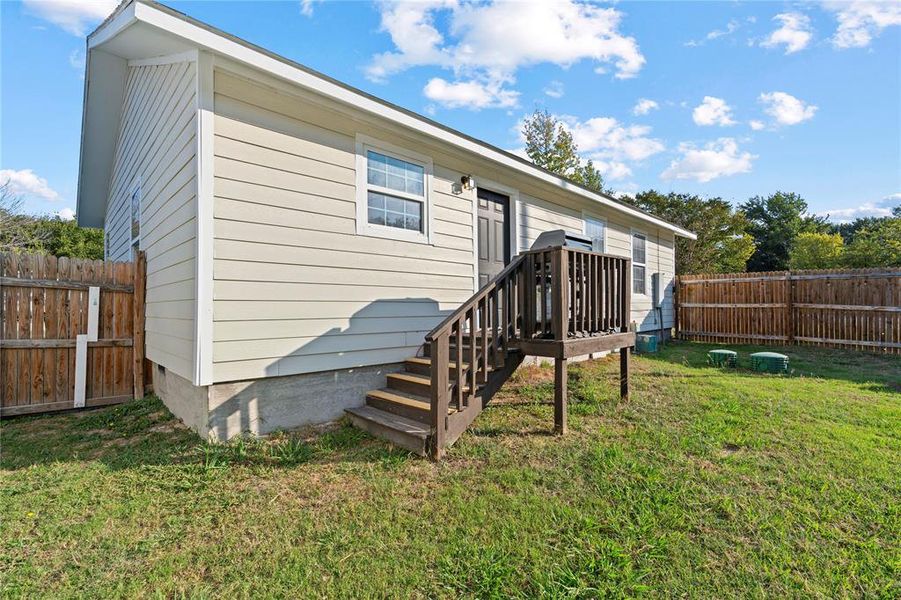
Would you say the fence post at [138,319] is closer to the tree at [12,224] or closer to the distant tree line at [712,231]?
the tree at [12,224]

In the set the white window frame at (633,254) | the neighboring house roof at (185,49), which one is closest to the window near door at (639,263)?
the white window frame at (633,254)

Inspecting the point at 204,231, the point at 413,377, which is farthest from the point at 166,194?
the point at 413,377

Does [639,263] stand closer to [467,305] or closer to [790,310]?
[790,310]

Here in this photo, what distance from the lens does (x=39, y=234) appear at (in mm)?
15719

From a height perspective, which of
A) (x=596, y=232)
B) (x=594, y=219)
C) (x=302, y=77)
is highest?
(x=302, y=77)

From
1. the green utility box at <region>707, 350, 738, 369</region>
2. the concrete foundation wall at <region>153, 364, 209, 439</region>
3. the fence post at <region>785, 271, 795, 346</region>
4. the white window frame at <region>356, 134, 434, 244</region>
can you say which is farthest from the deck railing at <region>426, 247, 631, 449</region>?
the fence post at <region>785, 271, 795, 346</region>

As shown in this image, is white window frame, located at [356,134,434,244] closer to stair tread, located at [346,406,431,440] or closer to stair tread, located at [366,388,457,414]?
stair tread, located at [366,388,457,414]

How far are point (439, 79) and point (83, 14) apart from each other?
587cm

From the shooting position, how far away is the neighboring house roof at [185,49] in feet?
10.00

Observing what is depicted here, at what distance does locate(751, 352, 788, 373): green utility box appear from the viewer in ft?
20.0

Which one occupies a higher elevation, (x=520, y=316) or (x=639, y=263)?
(x=639, y=263)

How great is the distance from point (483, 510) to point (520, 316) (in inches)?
80.9

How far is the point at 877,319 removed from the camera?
27.0 ft

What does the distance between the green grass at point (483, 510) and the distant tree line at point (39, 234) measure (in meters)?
13.8
